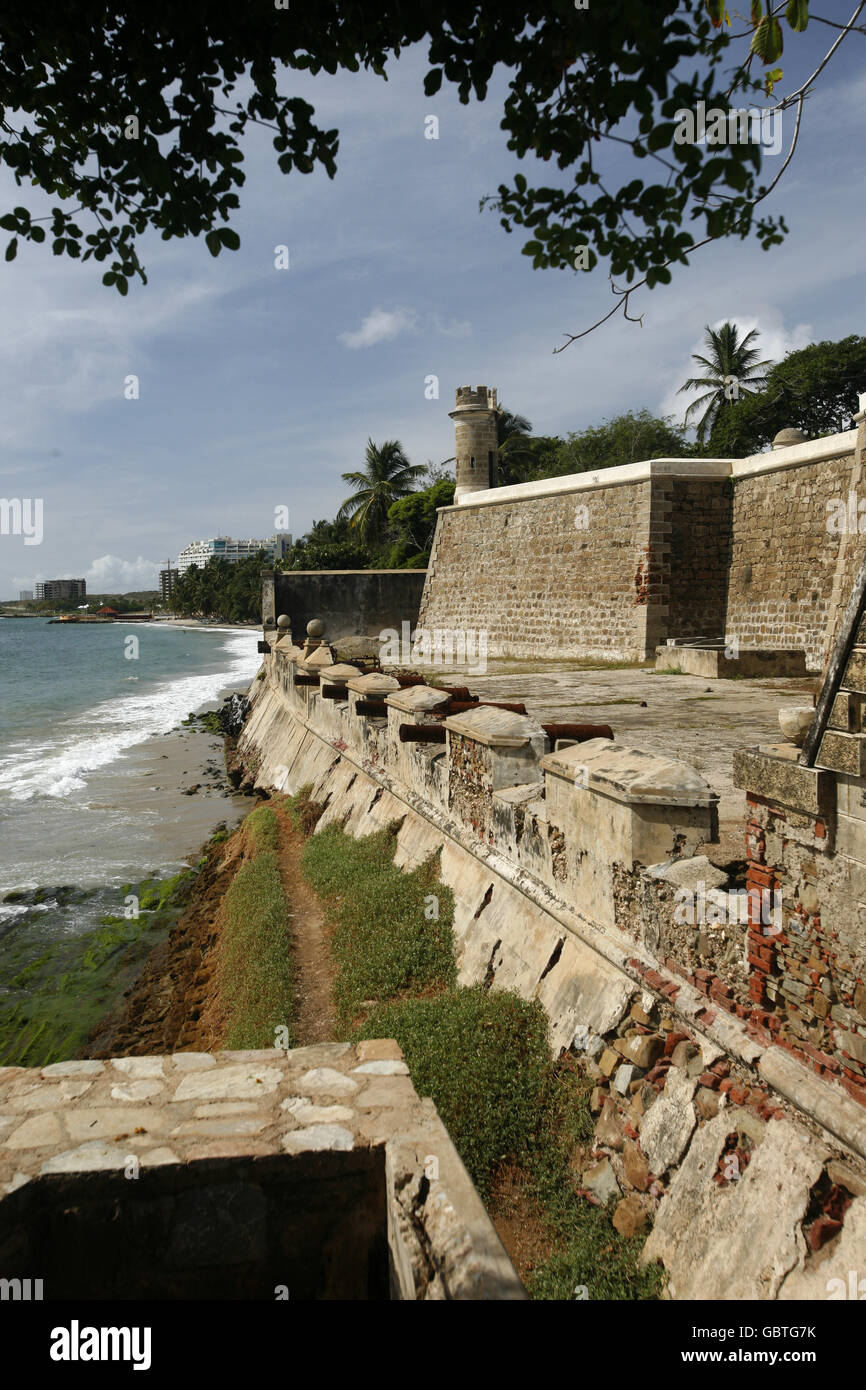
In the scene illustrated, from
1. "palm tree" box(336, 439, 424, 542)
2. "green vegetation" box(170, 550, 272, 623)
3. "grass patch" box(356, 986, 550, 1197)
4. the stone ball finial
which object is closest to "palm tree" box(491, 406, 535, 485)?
"palm tree" box(336, 439, 424, 542)

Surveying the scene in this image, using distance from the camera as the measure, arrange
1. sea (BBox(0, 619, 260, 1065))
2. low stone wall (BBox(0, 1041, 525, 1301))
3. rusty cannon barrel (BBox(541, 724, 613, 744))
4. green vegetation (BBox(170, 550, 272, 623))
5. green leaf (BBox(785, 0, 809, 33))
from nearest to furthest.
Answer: low stone wall (BBox(0, 1041, 525, 1301)) → green leaf (BBox(785, 0, 809, 33)) → rusty cannon barrel (BBox(541, 724, 613, 744)) → sea (BBox(0, 619, 260, 1065)) → green vegetation (BBox(170, 550, 272, 623))

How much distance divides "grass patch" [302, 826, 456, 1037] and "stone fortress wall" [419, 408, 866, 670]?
27.5 feet

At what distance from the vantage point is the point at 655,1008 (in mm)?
3918

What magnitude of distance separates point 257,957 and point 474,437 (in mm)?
22968

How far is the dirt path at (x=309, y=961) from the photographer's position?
19.4ft

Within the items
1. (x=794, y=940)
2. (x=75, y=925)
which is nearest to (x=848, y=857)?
(x=794, y=940)

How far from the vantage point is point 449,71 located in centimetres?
284

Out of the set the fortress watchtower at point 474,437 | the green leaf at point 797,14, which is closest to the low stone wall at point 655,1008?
the green leaf at point 797,14

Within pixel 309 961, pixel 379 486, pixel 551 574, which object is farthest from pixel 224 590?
pixel 309 961

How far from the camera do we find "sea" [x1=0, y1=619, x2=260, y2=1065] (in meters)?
9.88

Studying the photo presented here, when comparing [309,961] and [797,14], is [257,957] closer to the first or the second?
[309,961]

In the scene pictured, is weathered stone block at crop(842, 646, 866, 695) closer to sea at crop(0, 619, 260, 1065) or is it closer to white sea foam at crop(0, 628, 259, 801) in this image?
sea at crop(0, 619, 260, 1065)

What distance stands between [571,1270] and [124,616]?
658 ft

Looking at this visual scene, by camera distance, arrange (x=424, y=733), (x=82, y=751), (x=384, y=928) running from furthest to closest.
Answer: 1. (x=82, y=751)
2. (x=424, y=733)
3. (x=384, y=928)
